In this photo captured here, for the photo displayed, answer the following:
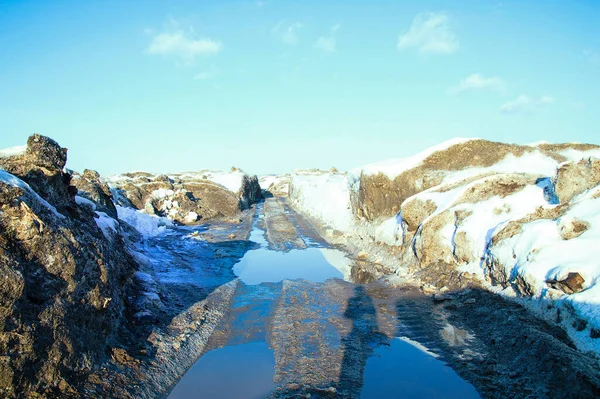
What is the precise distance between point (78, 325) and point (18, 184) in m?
2.82

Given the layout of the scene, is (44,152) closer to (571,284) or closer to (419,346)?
(419,346)

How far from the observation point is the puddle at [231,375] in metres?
6.83

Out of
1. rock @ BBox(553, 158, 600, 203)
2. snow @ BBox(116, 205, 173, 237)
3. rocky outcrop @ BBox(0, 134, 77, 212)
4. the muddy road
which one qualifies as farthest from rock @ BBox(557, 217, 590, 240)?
snow @ BBox(116, 205, 173, 237)

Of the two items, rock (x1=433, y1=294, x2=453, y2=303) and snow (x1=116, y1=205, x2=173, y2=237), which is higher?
snow (x1=116, y1=205, x2=173, y2=237)

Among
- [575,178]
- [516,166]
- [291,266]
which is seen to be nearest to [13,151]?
[291,266]

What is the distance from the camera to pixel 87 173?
73.5 feet

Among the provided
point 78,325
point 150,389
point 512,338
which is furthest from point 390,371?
point 78,325

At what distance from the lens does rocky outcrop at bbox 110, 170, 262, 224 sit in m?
29.9

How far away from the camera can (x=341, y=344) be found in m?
8.47

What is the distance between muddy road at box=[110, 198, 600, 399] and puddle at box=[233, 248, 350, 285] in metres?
0.19

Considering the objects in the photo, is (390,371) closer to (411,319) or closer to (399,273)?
(411,319)

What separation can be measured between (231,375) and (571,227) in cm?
851

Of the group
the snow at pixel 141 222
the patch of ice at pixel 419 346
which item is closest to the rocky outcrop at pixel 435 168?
the patch of ice at pixel 419 346

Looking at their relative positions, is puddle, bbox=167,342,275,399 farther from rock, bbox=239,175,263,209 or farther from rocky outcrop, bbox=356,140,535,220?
rock, bbox=239,175,263,209
